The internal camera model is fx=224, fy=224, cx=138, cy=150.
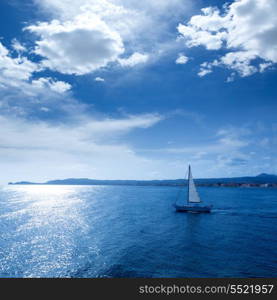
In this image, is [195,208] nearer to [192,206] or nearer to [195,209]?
[195,209]

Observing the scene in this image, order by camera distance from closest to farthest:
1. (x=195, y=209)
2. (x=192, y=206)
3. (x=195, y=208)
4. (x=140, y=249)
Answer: (x=140, y=249)
(x=195, y=208)
(x=195, y=209)
(x=192, y=206)

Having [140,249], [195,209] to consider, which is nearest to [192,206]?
[195,209]

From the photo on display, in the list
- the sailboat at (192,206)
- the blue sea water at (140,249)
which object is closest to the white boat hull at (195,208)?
the sailboat at (192,206)

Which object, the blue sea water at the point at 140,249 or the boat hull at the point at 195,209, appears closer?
the blue sea water at the point at 140,249

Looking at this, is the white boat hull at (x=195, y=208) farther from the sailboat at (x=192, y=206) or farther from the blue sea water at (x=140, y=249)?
the blue sea water at (x=140, y=249)

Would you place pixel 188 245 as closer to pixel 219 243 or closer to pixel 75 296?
pixel 219 243

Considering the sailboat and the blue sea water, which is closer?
the blue sea water

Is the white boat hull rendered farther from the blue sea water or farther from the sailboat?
the blue sea water

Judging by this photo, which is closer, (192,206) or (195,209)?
(195,209)

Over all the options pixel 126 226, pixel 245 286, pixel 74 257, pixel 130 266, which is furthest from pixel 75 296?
pixel 126 226

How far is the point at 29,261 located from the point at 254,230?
196 ft

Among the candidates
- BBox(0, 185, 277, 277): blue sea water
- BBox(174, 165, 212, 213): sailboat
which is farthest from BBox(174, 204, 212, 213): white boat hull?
BBox(0, 185, 277, 277): blue sea water

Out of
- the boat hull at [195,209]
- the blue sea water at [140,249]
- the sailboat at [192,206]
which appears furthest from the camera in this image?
the sailboat at [192,206]

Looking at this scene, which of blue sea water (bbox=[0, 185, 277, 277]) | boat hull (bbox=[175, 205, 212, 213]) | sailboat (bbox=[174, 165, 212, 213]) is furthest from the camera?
sailboat (bbox=[174, 165, 212, 213])
